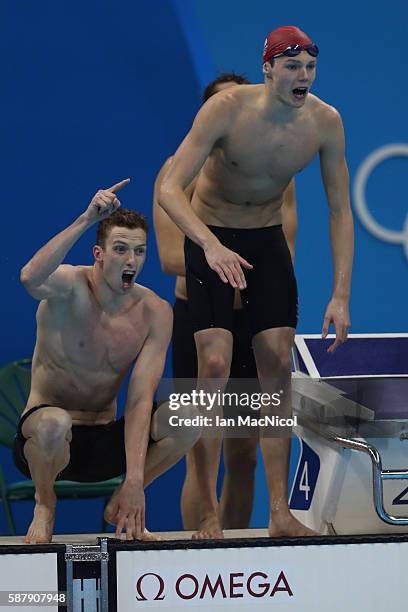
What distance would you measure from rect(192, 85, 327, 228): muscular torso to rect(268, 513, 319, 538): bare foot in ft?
3.05

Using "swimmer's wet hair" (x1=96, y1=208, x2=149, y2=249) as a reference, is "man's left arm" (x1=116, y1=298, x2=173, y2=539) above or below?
below

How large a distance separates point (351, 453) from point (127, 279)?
0.88 m

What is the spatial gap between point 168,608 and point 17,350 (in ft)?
7.06

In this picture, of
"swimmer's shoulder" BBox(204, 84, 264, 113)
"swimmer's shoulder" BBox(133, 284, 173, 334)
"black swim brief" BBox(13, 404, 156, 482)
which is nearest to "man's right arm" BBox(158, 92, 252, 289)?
"swimmer's shoulder" BBox(204, 84, 264, 113)

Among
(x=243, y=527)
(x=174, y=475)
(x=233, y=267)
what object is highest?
(x=233, y=267)

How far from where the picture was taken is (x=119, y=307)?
3807 millimetres

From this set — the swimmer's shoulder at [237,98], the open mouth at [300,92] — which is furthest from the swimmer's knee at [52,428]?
the open mouth at [300,92]

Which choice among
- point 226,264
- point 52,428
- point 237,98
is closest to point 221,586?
point 52,428

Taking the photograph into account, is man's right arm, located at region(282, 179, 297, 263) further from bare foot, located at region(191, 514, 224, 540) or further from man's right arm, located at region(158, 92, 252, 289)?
bare foot, located at region(191, 514, 224, 540)

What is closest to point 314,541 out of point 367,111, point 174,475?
point 174,475

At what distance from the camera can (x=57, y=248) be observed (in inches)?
135

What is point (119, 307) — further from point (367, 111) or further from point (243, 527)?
point (367, 111)

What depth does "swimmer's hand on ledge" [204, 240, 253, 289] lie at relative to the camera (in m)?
3.31

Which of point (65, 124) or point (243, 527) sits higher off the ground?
point (65, 124)
